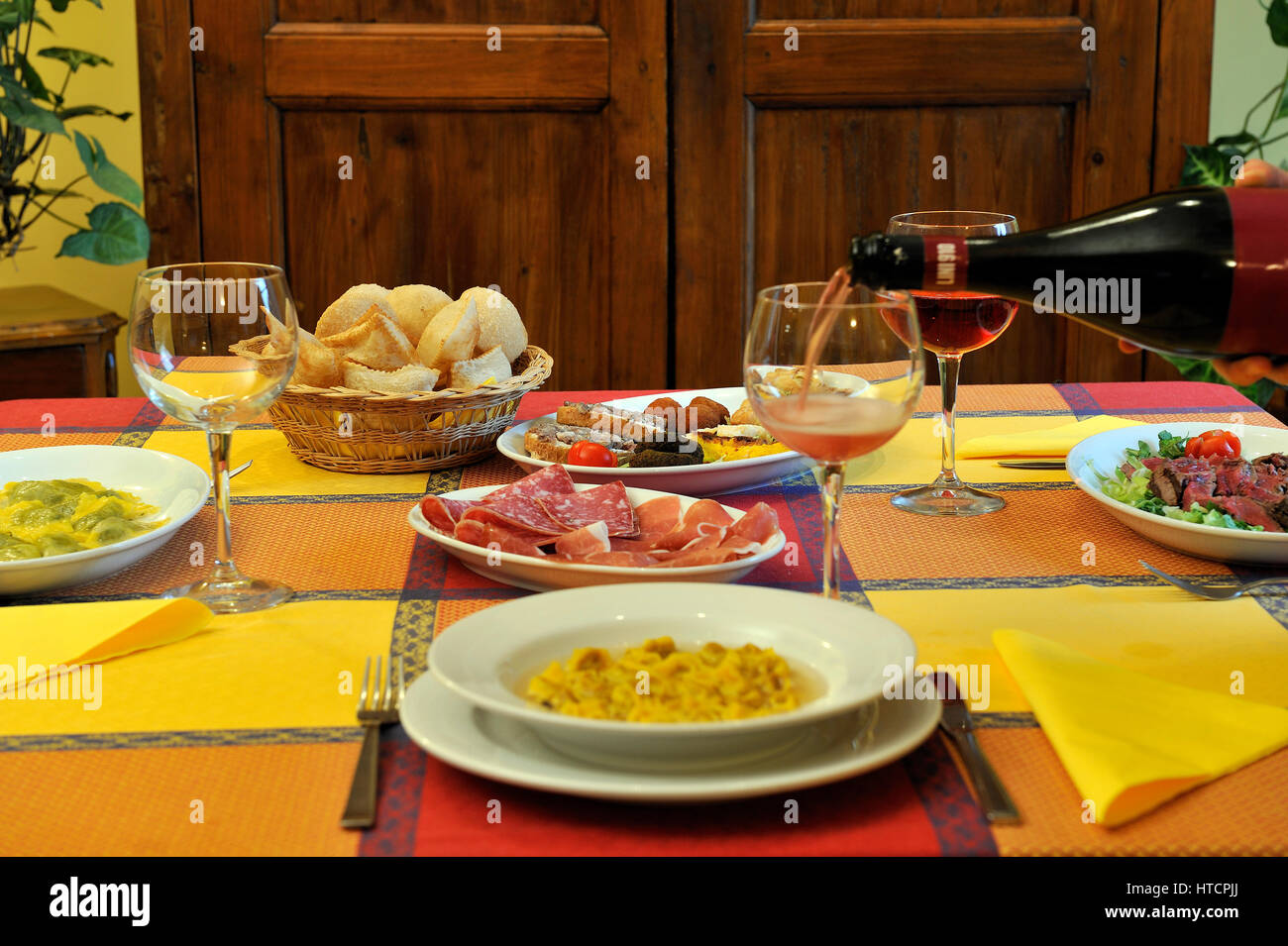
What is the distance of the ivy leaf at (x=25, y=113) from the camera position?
284cm

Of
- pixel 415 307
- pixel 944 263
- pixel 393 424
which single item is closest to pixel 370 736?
pixel 944 263

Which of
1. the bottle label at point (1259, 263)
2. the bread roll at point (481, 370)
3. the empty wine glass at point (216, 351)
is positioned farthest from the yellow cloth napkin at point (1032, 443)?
the empty wine glass at point (216, 351)

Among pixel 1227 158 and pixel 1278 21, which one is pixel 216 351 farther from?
pixel 1278 21

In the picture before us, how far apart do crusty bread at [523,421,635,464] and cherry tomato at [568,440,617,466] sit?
10 millimetres

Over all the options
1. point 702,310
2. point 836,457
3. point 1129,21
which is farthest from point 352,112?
point 836,457

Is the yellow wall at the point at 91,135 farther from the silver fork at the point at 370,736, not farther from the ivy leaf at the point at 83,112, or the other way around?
the silver fork at the point at 370,736

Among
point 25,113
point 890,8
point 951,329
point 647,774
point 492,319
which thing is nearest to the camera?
point 647,774

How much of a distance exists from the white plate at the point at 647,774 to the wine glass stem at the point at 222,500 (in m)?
0.34

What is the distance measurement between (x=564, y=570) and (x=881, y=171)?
2.32 meters

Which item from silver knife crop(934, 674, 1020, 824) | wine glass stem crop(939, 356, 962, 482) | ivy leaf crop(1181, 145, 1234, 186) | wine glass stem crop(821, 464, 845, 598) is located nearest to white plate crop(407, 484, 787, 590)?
wine glass stem crop(821, 464, 845, 598)

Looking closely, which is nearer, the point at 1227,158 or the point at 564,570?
the point at 564,570

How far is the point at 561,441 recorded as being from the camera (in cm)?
137

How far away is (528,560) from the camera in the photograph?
1.01 meters
